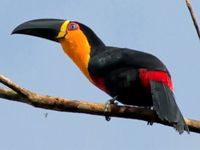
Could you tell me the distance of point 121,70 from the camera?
459 cm

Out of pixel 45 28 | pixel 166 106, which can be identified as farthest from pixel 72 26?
pixel 166 106

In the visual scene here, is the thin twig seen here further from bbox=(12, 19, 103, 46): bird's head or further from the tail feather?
bbox=(12, 19, 103, 46): bird's head

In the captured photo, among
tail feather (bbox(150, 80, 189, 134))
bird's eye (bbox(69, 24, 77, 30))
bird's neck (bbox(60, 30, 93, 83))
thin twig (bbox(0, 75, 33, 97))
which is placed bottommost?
tail feather (bbox(150, 80, 189, 134))

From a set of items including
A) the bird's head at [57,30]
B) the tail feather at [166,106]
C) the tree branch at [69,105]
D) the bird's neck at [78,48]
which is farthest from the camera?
the bird's head at [57,30]

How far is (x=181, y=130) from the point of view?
3508mm

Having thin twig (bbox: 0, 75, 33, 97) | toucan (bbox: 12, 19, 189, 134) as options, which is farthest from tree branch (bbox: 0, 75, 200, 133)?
toucan (bbox: 12, 19, 189, 134)

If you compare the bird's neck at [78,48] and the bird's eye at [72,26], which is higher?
the bird's eye at [72,26]

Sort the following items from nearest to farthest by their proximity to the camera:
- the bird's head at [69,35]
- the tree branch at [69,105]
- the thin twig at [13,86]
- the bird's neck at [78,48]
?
the thin twig at [13,86] → the tree branch at [69,105] → the bird's neck at [78,48] → the bird's head at [69,35]

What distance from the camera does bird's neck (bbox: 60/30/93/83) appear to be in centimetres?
507

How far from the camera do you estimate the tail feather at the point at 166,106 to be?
11.9 ft

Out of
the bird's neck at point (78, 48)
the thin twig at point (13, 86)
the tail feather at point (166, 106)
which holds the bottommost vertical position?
the tail feather at point (166, 106)

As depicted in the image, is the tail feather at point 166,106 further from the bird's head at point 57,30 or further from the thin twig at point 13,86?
the bird's head at point 57,30

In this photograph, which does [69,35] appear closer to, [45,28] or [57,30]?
[57,30]

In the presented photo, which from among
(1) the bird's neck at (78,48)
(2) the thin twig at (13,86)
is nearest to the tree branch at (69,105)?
(2) the thin twig at (13,86)
